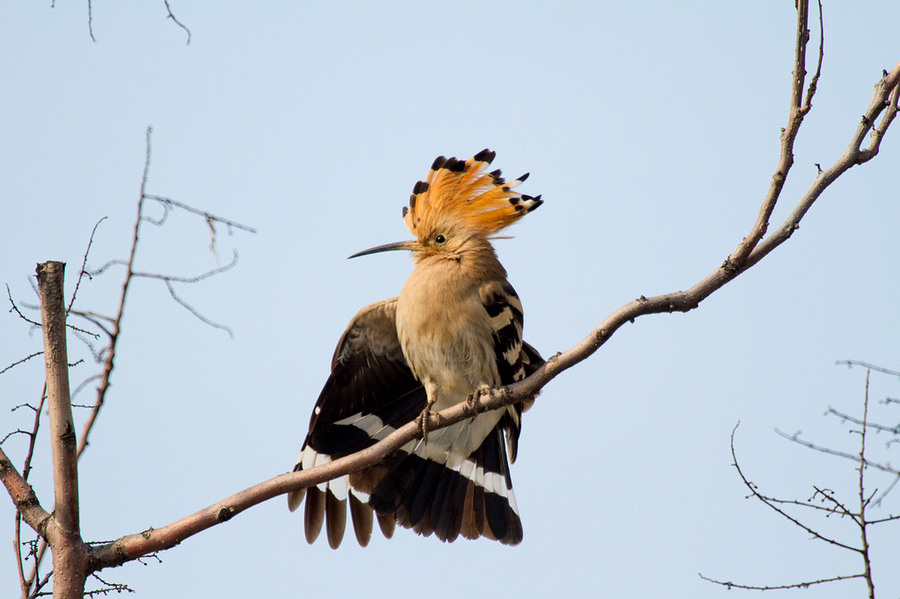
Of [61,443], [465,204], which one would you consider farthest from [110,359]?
[465,204]

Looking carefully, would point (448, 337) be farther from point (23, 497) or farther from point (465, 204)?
point (23, 497)

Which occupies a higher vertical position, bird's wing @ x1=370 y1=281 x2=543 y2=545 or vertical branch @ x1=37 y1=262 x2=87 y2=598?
bird's wing @ x1=370 y1=281 x2=543 y2=545

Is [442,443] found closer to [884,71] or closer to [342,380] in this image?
[342,380]

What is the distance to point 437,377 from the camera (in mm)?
3100

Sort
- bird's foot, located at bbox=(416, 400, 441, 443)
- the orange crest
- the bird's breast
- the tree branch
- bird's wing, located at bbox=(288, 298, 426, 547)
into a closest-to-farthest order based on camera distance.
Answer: the tree branch
bird's foot, located at bbox=(416, 400, 441, 443)
the bird's breast
bird's wing, located at bbox=(288, 298, 426, 547)
the orange crest

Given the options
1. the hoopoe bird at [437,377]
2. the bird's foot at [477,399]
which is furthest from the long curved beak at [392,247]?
the bird's foot at [477,399]

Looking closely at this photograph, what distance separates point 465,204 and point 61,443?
1.78m

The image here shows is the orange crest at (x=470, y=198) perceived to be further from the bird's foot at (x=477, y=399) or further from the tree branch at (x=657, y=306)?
A: the tree branch at (x=657, y=306)

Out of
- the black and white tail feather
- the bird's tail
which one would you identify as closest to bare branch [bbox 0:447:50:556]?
the black and white tail feather

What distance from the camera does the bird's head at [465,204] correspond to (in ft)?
10.9

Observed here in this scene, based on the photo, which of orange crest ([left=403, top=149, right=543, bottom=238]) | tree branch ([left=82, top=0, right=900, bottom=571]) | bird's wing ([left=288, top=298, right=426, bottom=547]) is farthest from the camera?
orange crest ([left=403, top=149, right=543, bottom=238])

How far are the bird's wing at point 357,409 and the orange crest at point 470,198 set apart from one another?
0.40 meters

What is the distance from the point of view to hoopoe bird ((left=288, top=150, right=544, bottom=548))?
3.10 m

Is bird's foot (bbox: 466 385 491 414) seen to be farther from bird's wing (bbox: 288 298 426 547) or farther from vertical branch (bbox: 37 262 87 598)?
vertical branch (bbox: 37 262 87 598)
